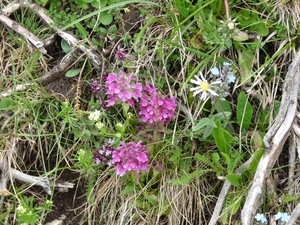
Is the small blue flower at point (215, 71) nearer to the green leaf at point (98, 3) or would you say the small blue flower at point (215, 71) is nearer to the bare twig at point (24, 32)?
the green leaf at point (98, 3)

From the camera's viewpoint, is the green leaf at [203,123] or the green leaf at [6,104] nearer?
the green leaf at [203,123]

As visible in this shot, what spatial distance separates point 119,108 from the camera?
2.42m

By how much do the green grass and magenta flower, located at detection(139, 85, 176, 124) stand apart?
4cm

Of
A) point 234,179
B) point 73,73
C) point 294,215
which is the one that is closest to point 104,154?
point 73,73

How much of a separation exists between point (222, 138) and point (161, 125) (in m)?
0.24

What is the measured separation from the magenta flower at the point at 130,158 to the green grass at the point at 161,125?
0.14 feet

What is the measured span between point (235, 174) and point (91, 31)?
871 mm

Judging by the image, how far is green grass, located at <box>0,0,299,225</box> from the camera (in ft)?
7.46

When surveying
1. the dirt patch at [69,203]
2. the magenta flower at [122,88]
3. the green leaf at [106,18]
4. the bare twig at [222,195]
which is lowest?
the dirt patch at [69,203]

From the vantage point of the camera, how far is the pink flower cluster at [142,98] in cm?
229

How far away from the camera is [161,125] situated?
231cm

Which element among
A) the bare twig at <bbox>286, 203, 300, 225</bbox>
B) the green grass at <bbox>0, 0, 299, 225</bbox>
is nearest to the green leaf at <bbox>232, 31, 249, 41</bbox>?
the green grass at <bbox>0, 0, 299, 225</bbox>

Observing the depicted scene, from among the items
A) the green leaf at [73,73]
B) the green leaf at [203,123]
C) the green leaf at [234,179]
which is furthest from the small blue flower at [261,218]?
the green leaf at [73,73]

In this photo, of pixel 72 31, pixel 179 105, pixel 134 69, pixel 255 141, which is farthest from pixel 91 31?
pixel 255 141
